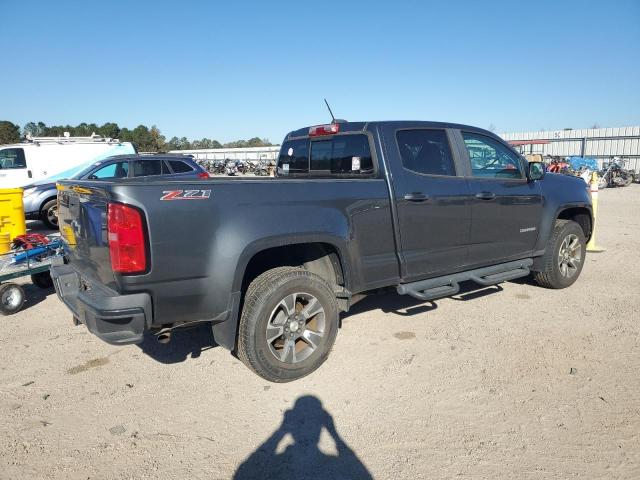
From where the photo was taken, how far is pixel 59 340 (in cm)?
438

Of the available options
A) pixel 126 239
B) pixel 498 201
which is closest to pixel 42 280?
pixel 126 239

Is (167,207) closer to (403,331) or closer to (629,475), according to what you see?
(403,331)

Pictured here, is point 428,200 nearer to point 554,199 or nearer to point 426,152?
point 426,152

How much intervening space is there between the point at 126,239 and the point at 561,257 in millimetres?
5094

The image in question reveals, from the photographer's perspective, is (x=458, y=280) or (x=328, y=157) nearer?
(x=458, y=280)

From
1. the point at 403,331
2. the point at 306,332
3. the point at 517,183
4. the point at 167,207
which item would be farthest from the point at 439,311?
the point at 167,207

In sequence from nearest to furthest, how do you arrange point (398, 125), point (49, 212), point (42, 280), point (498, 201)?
point (398, 125) → point (498, 201) → point (42, 280) → point (49, 212)

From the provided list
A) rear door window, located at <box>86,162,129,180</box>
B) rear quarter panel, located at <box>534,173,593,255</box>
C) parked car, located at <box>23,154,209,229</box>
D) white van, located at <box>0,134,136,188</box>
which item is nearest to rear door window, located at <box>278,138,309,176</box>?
rear quarter panel, located at <box>534,173,593,255</box>

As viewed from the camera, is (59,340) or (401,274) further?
(59,340)

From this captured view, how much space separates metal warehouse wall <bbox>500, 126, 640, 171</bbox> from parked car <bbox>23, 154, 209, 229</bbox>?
2651cm

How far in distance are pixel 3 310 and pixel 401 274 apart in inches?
174

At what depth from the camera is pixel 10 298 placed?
201 inches

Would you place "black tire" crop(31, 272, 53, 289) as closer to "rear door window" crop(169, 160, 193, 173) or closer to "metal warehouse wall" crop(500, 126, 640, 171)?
"rear door window" crop(169, 160, 193, 173)

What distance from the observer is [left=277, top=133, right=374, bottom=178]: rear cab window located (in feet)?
13.5
